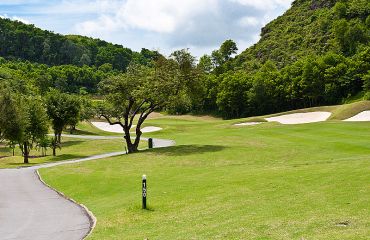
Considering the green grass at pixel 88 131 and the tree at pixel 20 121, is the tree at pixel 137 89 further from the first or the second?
the green grass at pixel 88 131

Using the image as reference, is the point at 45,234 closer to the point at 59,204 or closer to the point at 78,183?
the point at 59,204

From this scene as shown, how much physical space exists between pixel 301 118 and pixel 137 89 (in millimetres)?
38236

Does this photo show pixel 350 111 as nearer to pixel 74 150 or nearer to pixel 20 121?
pixel 74 150

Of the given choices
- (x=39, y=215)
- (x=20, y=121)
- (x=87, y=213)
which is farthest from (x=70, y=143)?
(x=87, y=213)

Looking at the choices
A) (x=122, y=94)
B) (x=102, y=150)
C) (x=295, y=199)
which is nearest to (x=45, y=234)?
(x=295, y=199)

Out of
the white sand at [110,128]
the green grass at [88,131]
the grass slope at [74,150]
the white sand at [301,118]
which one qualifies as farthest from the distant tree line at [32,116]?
the white sand at [301,118]

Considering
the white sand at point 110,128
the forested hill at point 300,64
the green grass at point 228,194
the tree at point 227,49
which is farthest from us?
the tree at point 227,49

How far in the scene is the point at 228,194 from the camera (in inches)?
760

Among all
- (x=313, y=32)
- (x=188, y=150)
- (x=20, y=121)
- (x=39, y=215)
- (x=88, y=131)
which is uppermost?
(x=313, y=32)

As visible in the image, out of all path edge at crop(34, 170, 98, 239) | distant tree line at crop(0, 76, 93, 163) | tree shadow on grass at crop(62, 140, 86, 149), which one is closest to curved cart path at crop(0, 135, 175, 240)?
path edge at crop(34, 170, 98, 239)

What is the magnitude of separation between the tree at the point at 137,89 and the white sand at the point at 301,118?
31.9 metres

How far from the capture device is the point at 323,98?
112812 millimetres

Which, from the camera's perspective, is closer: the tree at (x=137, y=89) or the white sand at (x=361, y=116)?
the tree at (x=137, y=89)

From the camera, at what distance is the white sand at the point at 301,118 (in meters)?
73.9
